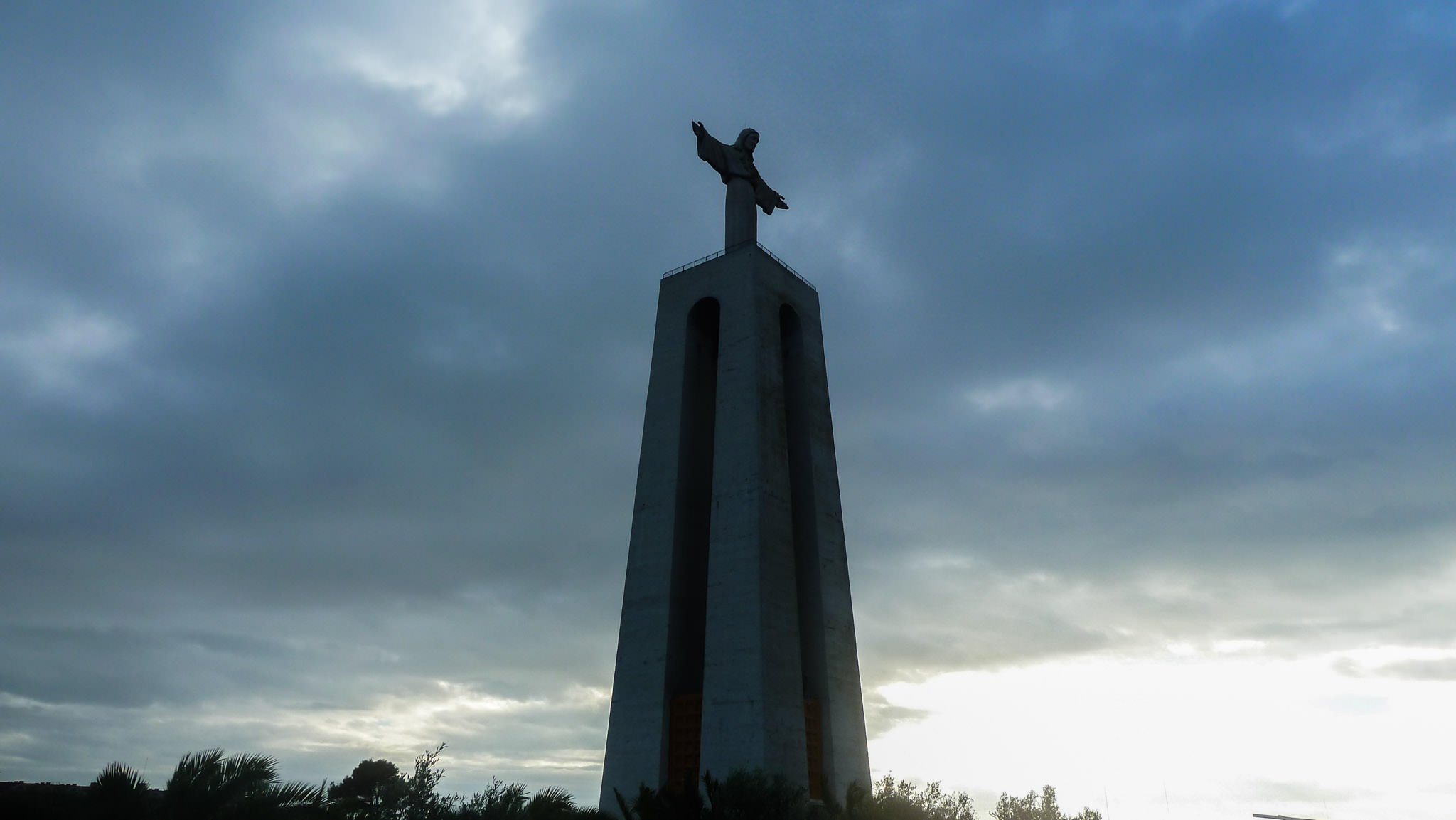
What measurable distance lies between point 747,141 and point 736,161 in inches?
92.8

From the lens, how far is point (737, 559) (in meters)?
34.3

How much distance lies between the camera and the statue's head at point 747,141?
4812 cm

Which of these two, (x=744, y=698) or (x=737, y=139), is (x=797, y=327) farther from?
(x=744, y=698)

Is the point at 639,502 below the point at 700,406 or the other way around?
below

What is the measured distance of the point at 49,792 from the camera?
13.9 m

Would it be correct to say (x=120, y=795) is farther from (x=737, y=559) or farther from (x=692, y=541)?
(x=692, y=541)

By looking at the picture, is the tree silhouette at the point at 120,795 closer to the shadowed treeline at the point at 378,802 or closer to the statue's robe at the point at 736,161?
the shadowed treeline at the point at 378,802

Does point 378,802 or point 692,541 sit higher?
point 692,541

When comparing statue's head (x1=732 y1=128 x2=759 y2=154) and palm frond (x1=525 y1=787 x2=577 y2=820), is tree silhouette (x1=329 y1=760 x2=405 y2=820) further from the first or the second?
statue's head (x1=732 y1=128 x2=759 y2=154)

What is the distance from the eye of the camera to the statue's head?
158 ft

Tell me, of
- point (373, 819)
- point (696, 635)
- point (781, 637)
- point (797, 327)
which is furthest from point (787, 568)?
point (373, 819)

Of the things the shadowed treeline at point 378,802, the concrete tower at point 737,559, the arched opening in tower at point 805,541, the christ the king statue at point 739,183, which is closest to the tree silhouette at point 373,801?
the shadowed treeline at point 378,802

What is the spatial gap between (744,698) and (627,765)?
585 cm

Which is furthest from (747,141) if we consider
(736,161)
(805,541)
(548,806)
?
(548,806)
